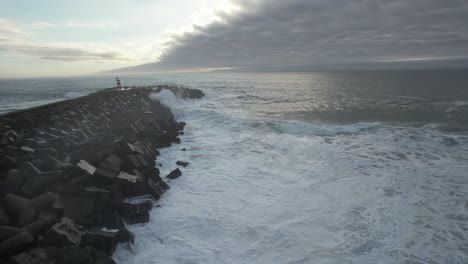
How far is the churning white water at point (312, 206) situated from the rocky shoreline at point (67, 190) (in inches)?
18.3

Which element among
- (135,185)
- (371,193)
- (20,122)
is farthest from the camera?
(20,122)

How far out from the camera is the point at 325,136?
14039 millimetres

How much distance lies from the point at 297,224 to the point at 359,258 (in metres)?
1.41

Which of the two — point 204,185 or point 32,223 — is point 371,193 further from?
point 32,223

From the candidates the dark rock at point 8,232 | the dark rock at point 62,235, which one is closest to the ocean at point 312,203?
the dark rock at point 62,235

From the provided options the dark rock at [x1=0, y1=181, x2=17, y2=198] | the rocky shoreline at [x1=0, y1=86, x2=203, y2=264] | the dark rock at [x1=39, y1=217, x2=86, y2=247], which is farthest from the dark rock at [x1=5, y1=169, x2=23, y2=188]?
the dark rock at [x1=39, y1=217, x2=86, y2=247]

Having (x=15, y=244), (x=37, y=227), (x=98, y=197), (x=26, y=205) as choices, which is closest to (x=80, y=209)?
(x=98, y=197)

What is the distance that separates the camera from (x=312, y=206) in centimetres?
667

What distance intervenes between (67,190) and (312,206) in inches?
211

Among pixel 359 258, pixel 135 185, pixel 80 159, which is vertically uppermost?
pixel 80 159

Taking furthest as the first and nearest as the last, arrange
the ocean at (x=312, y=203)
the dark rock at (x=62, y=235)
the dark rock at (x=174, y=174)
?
the dark rock at (x=174, y=174)
the ocean at (x=312, y=203)
the dark rock at (x=62, y=235)

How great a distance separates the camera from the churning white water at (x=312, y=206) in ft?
16.4

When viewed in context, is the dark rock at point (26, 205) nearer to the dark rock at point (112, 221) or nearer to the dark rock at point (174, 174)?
the dark rock at point (112, 221)

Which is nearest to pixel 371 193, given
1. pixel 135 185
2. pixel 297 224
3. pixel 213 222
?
pixel 297 224
